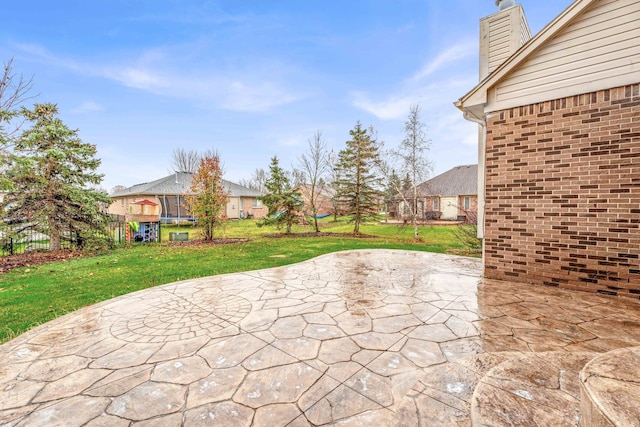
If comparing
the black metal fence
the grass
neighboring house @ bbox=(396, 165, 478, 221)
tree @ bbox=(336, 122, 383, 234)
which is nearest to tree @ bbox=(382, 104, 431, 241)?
tree @ bbox=(336, 122, 383, 234)

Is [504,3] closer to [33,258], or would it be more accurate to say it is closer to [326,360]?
[326,360]

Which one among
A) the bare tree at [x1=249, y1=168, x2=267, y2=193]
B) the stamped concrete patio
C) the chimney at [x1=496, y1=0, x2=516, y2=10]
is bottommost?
the stamped concrete patio

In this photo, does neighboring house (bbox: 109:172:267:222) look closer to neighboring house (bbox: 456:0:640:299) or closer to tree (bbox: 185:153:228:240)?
tree (bbox: 185:153:228:240)

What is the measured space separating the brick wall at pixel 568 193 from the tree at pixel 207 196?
10.0 meters

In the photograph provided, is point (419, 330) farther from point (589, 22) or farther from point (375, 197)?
point (375, 197)

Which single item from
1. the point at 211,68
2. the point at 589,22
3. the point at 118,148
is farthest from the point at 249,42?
the point at 118,148

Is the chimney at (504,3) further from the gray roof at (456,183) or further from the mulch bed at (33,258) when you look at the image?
the gray roof at (456,183)

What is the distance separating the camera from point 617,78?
3.81 meters

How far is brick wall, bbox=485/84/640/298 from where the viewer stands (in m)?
3.79

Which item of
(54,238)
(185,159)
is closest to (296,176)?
(54,238)

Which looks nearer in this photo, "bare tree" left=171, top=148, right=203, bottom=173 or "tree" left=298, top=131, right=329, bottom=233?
"tree" left=298, top=131, right=329, bottom=233

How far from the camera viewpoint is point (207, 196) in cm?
1136

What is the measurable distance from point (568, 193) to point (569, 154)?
60 centimetres

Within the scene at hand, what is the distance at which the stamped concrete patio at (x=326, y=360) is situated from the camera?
167 cm
